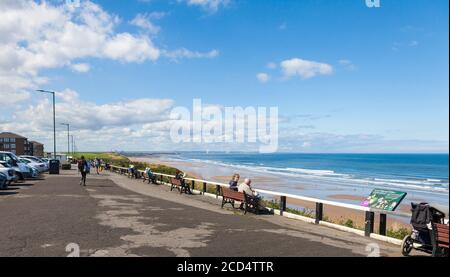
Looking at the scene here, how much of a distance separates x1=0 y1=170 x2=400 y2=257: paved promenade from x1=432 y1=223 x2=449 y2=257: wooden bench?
2.72ft

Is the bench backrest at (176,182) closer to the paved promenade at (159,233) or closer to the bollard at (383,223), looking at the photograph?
the paved promenade at (159,233)

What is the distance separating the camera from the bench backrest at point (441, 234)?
7500 millimetres


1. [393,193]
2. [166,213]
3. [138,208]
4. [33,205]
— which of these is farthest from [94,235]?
[393,193]

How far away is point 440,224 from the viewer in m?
7.66

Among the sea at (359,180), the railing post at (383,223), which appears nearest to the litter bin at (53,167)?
the sea at (359,180)

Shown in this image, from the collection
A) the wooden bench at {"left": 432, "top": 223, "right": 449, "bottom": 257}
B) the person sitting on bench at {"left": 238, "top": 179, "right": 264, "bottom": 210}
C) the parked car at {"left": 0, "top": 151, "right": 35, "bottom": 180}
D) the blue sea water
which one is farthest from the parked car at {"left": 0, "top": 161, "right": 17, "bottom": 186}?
the blue sea water

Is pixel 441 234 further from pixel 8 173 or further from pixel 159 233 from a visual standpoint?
pixel 8 173

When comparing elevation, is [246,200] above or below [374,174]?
above

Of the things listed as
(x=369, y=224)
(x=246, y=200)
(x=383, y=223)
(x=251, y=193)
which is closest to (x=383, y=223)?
(x=383, y=223)

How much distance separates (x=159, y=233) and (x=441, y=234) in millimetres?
5955

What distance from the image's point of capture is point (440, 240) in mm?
7586

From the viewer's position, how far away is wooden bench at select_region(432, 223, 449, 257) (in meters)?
7.52
